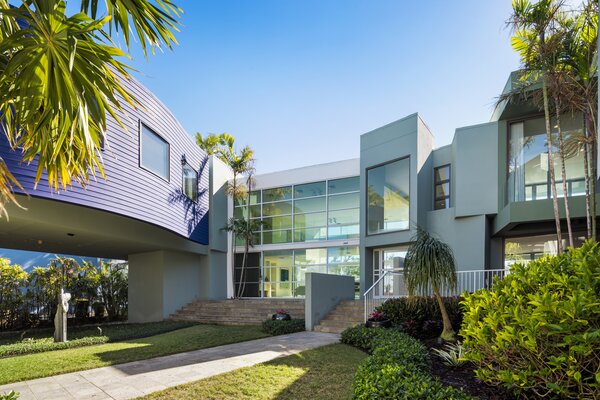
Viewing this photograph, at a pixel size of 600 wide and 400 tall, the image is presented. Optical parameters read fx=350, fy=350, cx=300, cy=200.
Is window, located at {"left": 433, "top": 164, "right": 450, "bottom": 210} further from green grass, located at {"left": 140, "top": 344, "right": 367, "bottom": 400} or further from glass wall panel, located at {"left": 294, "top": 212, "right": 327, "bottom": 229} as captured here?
green grass, located at {"left": 140, "top": 344, "right": 367, "bottom": 400}

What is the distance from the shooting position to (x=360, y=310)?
38.7 feet

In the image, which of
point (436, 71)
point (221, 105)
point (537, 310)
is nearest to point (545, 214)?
point (436, 71)

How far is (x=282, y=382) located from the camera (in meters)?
5.48

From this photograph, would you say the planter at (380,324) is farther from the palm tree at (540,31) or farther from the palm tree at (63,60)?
the palm tree at (63,60)

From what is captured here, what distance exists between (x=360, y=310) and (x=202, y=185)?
915 cm

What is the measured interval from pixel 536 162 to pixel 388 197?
202 inches

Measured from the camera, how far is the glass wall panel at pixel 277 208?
19.9 m

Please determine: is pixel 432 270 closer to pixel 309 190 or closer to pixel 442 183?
pixel 442 183

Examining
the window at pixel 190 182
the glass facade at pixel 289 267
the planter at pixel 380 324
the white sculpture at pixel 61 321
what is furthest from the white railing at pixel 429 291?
the white sculpture at pixel 61 321

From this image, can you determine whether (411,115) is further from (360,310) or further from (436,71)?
(360,310)

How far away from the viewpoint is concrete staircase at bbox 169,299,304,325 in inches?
550

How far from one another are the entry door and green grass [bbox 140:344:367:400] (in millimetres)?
6110

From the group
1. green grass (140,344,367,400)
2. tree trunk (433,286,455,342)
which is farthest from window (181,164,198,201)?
tree trunk (433,286,455,342)

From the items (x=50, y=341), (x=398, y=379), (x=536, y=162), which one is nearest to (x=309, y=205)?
(x=536, y=162)
